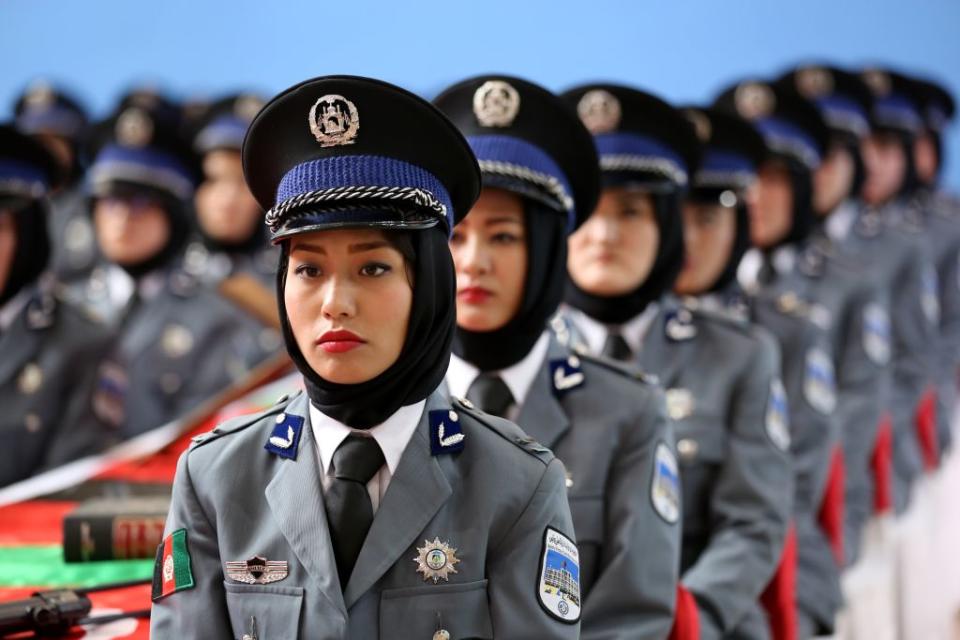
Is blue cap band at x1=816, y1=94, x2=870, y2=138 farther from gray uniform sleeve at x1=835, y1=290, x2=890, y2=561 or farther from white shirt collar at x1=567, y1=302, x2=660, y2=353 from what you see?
white shirt collar at x1=567, y1=302, x2=660, y2=353

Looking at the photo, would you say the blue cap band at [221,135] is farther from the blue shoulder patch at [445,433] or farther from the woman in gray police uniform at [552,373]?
the blue shoulder patch at [445,433]

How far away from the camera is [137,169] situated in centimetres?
470

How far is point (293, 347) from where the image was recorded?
63.1 inches

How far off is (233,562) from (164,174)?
3.41 meters

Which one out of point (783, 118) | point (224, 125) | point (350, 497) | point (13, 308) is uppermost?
point (224, 125)

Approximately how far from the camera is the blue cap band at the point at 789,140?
436 centimetres

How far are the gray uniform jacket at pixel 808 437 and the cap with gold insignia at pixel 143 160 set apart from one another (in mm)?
2254

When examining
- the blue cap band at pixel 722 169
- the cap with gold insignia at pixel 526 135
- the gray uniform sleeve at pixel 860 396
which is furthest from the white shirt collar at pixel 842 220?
the cap with gold insignia at pixel 526 135

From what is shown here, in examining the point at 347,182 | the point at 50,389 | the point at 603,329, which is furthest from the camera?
the point at 50,389

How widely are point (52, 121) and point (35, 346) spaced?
3226 mm

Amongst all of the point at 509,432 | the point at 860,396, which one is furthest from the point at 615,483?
the point at 860,396

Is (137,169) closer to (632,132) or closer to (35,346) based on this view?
(35,346)

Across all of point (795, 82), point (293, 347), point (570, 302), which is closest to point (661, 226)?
point (570, 302)

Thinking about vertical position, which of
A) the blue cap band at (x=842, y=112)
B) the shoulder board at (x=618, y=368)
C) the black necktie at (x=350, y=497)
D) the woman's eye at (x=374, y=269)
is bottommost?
the black necktie at (x=350, y=497)
